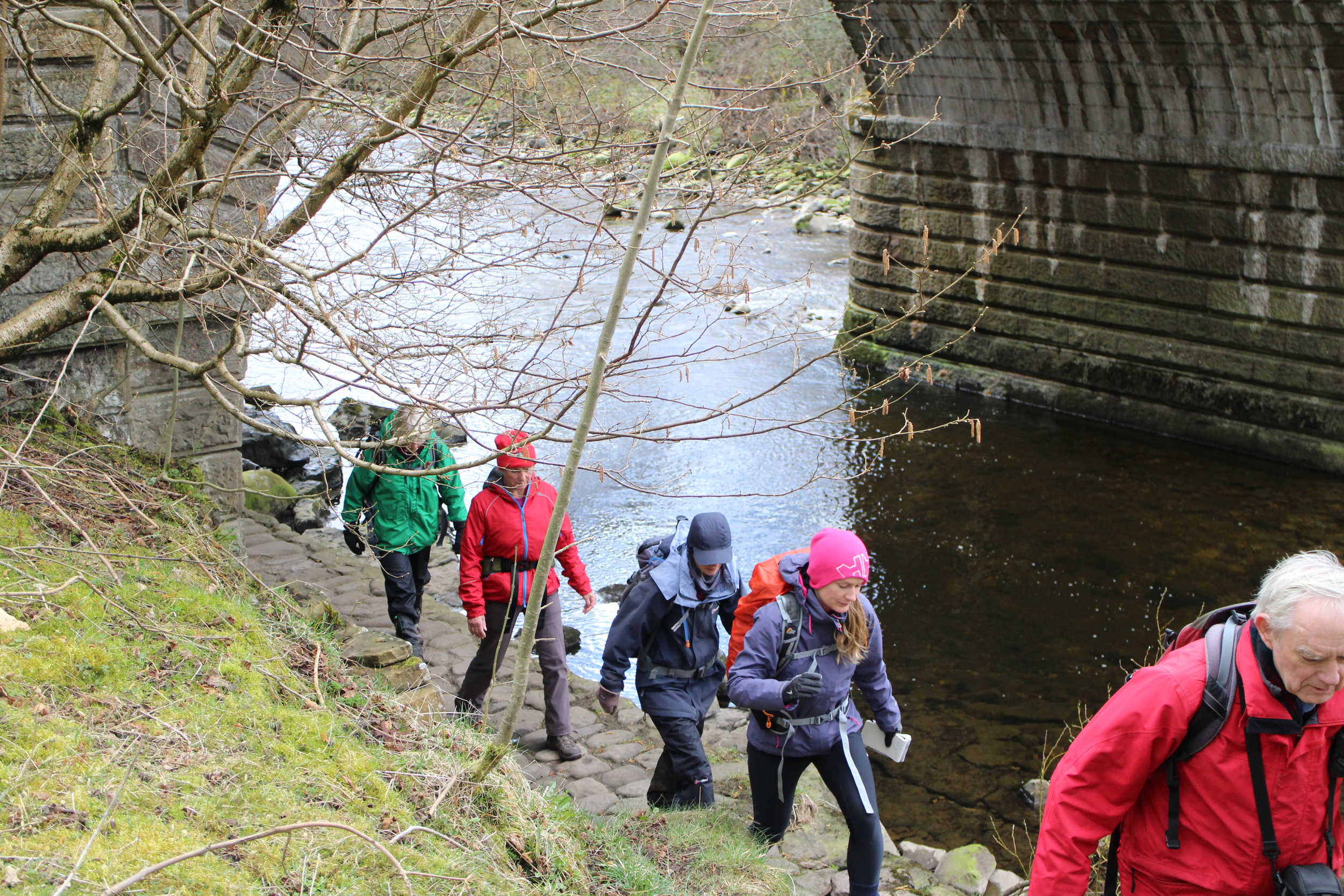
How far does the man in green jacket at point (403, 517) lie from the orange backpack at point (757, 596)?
86.7 inches

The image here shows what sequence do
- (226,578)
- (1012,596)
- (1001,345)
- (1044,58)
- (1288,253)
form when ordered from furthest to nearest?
1. (1001,345)
2. (1044,58)
3. (1288,253)
4. (1012,596)
5. (226,578)

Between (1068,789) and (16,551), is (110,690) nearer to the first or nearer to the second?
(16,551)

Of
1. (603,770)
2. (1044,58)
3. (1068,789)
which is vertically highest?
(1044,58)

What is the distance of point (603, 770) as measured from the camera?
5.54m

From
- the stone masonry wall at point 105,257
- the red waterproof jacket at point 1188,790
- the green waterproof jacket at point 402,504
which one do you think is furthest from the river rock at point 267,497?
the red waterproof jacket at point 1188,790

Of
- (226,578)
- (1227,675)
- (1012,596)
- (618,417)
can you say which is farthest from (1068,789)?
(618,417)

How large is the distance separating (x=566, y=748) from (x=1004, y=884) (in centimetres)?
229

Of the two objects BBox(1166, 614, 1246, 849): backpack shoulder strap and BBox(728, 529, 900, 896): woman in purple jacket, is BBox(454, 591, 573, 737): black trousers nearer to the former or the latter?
BBox(728, 529, 900, 896): woman in purple jacket

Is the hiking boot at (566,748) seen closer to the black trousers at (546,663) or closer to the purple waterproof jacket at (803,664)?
the black trousers at (546,663)

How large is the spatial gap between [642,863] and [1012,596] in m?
5.84

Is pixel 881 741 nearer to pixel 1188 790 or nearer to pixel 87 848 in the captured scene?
pixel 1188 790

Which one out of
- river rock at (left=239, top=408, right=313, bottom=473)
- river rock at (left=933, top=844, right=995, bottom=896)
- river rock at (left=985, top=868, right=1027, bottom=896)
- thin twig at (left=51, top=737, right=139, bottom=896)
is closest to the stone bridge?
river rock at (left=933, top=844, right=995, bottom=896)

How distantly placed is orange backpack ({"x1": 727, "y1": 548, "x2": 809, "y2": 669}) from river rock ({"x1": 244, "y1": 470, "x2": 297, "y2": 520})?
18.9ft

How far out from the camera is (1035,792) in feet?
20.0
